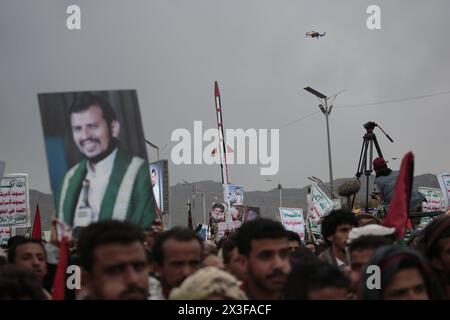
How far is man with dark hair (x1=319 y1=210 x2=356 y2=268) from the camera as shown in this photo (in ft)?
18.8

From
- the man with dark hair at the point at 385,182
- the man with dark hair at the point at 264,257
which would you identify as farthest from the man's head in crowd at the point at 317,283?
the man with dark hair at the point at 385,182

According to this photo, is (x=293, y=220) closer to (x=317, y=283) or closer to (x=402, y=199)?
(x=402, y=199)

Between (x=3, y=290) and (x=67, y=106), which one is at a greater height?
(x=67, y=106)

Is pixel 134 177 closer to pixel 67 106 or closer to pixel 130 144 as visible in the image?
pixel 130 144

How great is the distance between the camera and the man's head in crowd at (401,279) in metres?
3.20

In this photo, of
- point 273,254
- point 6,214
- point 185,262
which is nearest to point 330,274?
point 273,254

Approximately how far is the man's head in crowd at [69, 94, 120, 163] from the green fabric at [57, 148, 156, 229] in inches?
3.8

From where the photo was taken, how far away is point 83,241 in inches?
137

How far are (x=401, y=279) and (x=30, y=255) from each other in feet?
10.4

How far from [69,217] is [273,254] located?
1267mm

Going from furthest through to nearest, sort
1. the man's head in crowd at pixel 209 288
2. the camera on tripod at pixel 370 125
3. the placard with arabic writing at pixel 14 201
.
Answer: the placard with arabic writing at pixel 14 201
the camera on tripod at pixel 370 125
the man's head in crowd at pixel 209 288

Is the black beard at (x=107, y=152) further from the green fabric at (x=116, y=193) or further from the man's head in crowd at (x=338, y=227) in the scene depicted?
the man's head in crowd at (x=338, y=227)
